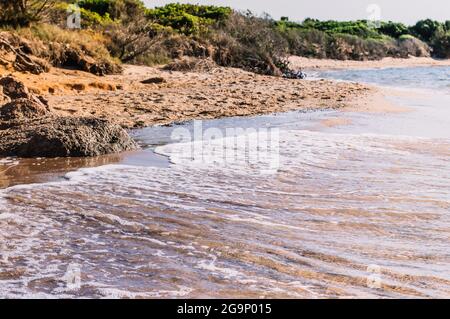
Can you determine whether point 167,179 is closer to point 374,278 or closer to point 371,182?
point 371,182

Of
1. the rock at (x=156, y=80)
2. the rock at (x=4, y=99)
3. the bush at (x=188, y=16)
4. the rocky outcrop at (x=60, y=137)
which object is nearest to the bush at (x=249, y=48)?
the bush at (x=188, y=16)

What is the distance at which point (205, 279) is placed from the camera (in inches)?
126

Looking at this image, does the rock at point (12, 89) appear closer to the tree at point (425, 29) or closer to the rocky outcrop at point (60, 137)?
the rocky outcrop at point (60, 137)

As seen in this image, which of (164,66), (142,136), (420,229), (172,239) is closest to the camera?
(172,239)

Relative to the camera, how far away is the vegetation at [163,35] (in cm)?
1552

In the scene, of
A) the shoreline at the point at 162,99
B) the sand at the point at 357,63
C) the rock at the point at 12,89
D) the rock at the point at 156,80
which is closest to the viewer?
the shoreline at the point at 162,99

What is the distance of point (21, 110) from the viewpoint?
7.96 metres

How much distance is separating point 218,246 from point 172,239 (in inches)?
12.7

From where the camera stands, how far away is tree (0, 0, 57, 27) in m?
15.1

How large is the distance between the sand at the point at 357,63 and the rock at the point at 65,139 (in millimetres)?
22910

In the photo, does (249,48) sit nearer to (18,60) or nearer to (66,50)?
(66,50)

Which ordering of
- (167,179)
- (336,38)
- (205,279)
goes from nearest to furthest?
(205,279) < (167,179) < (336,38)

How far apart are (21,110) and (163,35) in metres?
15.2
